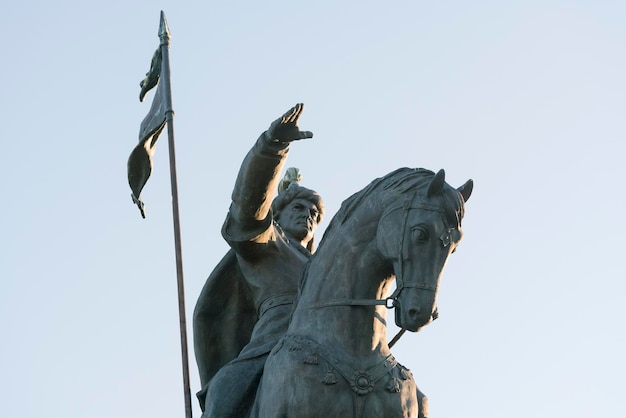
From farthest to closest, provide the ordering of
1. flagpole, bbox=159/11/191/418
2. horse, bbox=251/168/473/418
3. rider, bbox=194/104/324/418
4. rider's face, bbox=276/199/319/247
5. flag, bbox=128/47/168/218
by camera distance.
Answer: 1. flag, bbox=128/47/168/218
2. rider's face, bbox=276/199/319/247
3. flagpole, bbox=159/11/191/418
4. rider, bbox=194/104/324/418
5. horse, bbox=251/168/473/418

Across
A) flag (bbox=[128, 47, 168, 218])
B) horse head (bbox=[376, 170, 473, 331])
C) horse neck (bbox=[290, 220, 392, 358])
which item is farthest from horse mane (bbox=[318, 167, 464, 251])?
flag (bbox=[128, 47, 168, 218])

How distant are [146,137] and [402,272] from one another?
15.0ft

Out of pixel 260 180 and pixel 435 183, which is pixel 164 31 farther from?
pixel 435 183

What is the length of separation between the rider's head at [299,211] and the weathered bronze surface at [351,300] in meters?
1.59

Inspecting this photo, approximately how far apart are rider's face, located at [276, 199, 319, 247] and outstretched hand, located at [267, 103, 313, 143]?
2233 mm

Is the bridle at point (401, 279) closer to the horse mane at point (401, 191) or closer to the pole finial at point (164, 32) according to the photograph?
the horse mane at point (401, 191)

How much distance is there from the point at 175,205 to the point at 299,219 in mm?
1177

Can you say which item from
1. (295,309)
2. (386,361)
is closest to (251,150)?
(295,309)

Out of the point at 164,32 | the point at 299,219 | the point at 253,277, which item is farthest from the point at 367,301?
the point at 164,32

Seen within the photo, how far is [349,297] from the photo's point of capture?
11.3 m

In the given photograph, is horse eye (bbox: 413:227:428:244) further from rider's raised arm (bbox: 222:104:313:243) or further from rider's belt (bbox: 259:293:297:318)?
rider's belt (bbox: 259:293:297:318)

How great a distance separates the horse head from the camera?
1093 centimetres

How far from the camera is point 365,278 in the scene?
37.3ft

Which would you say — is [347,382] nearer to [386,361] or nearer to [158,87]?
[386,361]
